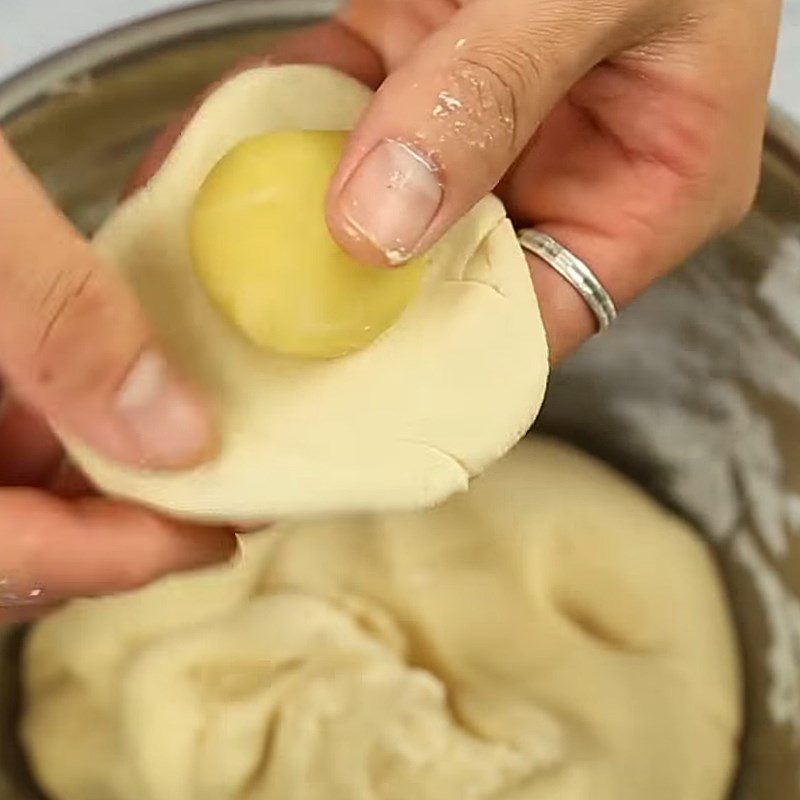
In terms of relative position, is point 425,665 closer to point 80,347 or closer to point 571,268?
point 571,268

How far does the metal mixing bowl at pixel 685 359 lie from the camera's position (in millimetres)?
641

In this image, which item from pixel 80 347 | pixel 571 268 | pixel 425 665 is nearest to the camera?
pixel 80 347

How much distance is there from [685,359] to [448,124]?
0.36 metres

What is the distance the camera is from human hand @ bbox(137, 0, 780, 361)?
1.37ft

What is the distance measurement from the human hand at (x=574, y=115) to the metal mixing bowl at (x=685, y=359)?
0.05 meters

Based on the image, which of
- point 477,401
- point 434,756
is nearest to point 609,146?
point 477,401

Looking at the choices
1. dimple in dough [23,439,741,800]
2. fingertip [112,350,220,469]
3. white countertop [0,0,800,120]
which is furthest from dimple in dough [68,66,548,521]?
white countertop [0,0,800,120]

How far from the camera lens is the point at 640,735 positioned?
687 mm

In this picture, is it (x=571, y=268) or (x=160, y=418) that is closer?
(x=160, y=418)

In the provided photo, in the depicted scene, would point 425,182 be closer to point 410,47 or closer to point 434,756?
point 410,47

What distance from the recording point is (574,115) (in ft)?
2.05

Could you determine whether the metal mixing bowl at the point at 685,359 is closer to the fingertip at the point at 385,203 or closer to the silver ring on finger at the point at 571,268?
the silver ring on finger at the point at 571,268

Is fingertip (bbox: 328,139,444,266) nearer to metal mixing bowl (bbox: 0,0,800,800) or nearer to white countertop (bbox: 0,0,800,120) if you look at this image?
metal mixing bowl (bbox: 0,0,800,800)

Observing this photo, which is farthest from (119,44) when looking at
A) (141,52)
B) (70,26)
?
(70,26)
